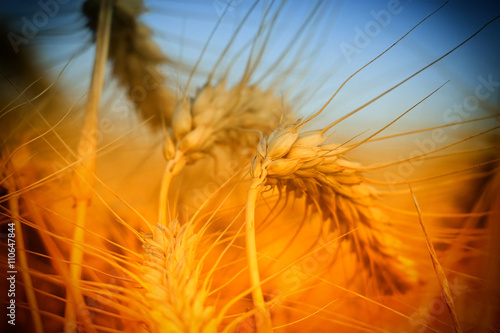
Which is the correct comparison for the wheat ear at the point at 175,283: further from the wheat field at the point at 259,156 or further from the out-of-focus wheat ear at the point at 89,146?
the out-of-focus wheat ear at the point at 89,146

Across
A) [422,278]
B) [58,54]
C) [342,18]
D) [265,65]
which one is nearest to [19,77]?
[58,54]

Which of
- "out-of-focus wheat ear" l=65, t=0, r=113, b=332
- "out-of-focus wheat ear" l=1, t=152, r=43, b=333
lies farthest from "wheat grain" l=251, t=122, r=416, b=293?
"out-of-focus wheat ear" l=1, t=152, r=43, b=333

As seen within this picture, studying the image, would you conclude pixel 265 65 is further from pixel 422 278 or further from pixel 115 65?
pixel 422 278

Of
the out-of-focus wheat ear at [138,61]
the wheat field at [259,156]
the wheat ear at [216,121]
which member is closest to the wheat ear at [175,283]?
the wheat field at [259,156]

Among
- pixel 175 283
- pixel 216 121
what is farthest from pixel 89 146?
pixel 175 283

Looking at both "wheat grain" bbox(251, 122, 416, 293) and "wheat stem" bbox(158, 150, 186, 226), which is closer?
"wheat grain" bbox(251, 122, 416, 293)

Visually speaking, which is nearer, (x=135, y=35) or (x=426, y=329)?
(x=426, y=329)

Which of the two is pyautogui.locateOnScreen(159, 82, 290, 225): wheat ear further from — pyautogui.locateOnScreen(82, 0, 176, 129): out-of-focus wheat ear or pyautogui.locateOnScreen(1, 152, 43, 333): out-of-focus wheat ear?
pyautogui.locateOnScreen(1, 152, 43, 333): out-of-focus wheat ear

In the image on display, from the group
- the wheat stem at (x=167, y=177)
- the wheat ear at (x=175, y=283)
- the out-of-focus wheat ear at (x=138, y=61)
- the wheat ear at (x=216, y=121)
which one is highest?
the out-of-focus wheat ear at (x=138, y=61)
